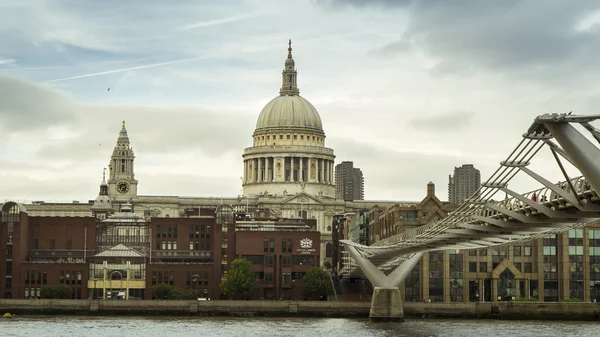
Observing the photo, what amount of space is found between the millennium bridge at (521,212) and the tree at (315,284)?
20.5 metres

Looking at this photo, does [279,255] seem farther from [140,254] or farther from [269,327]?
[269,327]

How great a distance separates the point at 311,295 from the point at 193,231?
13394 mm

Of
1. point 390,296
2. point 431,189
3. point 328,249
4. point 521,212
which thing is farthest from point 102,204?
point 521,212

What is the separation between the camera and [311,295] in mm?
127562

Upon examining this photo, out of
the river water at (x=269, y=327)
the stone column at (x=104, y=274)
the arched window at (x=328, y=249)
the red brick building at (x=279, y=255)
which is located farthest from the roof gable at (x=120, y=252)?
the arched window at (x=328, y=249)

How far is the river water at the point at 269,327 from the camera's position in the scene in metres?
83.6

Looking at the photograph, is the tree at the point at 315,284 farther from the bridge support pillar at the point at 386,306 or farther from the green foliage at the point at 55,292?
the bridge support pillar at the point at 386,306

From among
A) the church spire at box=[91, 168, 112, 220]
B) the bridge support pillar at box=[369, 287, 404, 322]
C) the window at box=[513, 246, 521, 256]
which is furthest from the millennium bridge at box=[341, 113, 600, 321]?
the church spire at box=[91, 168, 112, 220]

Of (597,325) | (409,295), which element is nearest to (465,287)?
(409,295)

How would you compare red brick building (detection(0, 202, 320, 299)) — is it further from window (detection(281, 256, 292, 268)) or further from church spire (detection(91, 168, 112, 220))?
church spire (detection(91, 168, 112, 220))

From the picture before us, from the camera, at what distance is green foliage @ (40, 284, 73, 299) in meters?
121

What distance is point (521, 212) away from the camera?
201 ft

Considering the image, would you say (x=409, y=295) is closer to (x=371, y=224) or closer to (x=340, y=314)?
(x=340, y=314)

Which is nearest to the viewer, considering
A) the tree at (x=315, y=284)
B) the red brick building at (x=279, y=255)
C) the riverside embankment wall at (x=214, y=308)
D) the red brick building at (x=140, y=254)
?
the riverside embankment wall at (x=214, y=308)
